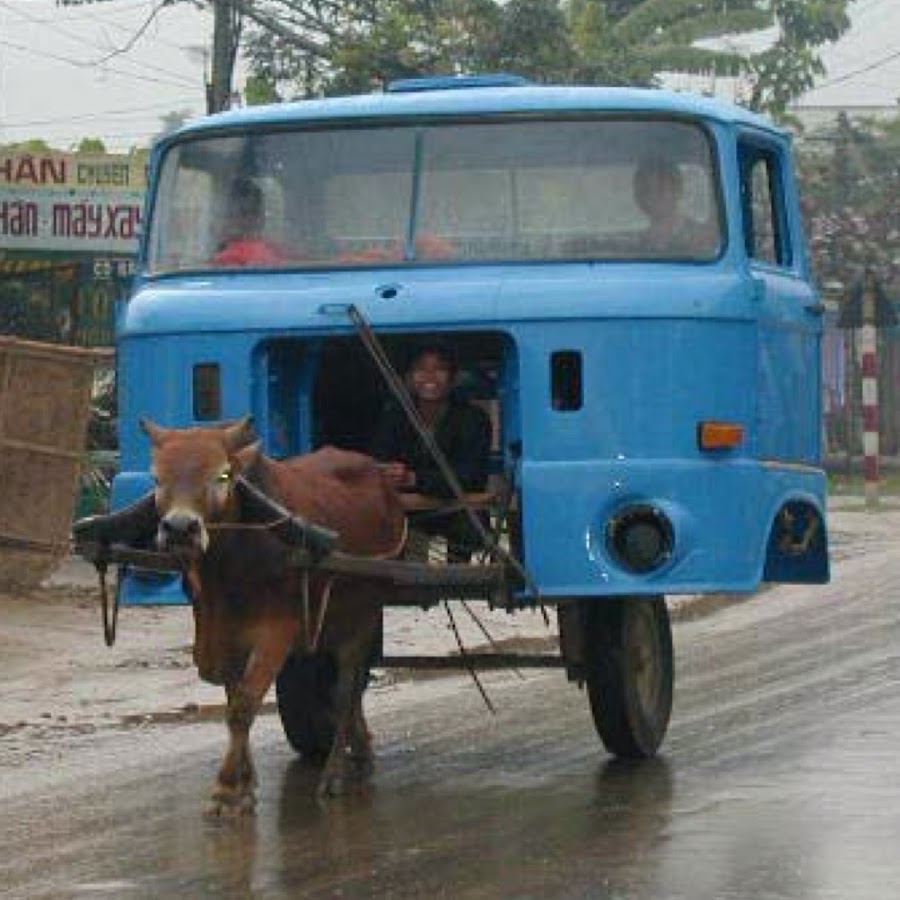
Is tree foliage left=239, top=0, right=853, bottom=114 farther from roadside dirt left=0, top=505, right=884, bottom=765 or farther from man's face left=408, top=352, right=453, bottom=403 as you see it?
man's face left=408, top=352, right=453, bottom=403

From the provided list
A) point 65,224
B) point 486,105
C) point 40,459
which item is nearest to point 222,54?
point 65,224

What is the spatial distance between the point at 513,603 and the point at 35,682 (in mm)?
5201

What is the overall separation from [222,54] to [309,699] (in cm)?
1934

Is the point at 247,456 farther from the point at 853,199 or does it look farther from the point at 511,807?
the point at 853,199

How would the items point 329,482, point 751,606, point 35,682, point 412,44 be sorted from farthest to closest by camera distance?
1. point 412,44
2. point 751,606
3. point 35,682
4. point 329,482

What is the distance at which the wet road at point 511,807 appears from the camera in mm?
9484

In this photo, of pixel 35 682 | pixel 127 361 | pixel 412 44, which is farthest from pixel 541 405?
pixel 412 44

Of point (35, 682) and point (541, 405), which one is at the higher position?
point (541, 405)

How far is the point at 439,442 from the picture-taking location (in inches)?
476

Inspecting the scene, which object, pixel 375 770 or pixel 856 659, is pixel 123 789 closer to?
pixel 375 770

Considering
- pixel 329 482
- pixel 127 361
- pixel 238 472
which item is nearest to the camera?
pixel 238 472

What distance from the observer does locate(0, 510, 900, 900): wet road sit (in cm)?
948

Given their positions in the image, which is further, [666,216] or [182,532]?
[666,216]

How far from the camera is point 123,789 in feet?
39.7
